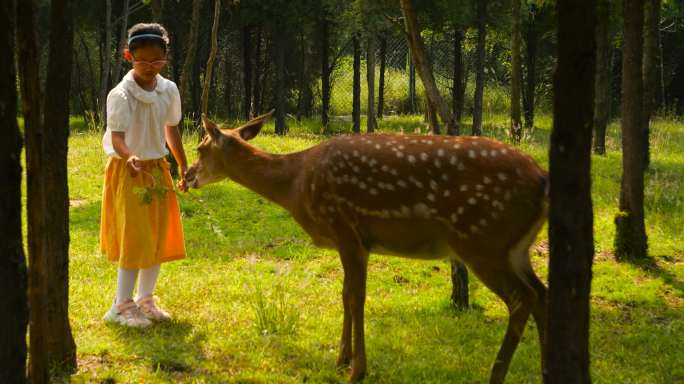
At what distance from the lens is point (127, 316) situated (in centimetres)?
637

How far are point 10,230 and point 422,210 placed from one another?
2640 millimetres

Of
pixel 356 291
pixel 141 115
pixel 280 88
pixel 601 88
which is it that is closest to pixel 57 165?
pixel 141 115

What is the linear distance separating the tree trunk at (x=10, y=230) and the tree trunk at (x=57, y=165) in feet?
5.03

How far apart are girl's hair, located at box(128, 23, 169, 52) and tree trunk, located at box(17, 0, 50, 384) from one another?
2.59 m

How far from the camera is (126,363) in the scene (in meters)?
5.52

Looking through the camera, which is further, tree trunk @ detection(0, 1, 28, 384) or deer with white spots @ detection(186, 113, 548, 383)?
deer with white spots @ detection(186, 113, 548, 383)

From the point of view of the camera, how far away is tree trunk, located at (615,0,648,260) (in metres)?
8.56

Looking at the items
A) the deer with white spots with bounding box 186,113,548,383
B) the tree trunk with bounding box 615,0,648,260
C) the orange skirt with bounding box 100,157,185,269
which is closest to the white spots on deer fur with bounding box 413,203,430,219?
the deer with white spots with bounding box 186,113,548,383

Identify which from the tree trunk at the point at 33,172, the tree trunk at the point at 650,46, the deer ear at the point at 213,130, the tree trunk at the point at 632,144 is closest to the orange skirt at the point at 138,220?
the deer ear at the point at 213,130

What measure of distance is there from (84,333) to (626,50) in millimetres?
6090

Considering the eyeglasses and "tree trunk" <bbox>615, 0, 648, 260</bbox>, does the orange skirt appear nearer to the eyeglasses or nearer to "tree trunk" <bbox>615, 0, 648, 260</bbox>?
the eyeglasses

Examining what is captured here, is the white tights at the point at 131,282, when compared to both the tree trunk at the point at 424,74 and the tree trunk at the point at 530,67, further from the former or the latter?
the tree trunk at the point at 530,67

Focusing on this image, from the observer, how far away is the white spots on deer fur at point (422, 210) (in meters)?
5.25

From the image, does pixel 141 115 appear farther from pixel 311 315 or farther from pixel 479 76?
pixel 479 76
